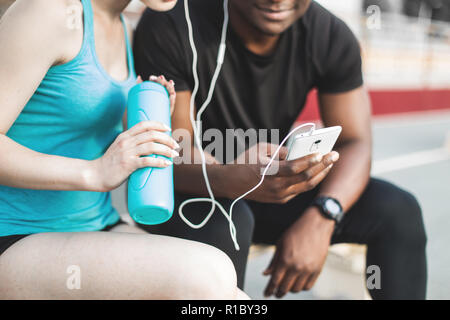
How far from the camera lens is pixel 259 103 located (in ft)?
3.84

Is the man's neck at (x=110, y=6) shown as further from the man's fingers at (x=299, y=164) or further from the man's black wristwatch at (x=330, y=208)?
the man's black wristwatch at (x=330, y=208)

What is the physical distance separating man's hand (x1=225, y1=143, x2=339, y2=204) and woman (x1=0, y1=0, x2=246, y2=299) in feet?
0.67

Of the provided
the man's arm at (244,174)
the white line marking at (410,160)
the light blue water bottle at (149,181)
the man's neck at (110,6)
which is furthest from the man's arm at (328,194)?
the white line marking at (410,160)

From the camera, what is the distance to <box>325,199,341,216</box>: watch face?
3.43ft

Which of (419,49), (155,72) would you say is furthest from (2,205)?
(419,49)

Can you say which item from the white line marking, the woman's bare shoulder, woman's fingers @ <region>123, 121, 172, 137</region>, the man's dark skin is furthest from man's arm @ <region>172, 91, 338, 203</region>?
the white line marking

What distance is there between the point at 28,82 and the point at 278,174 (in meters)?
0.47

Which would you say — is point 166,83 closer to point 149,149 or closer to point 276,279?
point 149,149

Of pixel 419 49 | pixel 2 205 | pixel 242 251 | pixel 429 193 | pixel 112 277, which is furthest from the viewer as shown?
pixel 419 49

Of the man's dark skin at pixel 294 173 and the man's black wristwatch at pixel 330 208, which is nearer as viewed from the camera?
the man's dark skin at pixel 294 173

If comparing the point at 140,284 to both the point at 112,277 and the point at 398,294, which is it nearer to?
the point at 112,277

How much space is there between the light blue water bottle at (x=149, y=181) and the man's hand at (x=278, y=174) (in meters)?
0.21

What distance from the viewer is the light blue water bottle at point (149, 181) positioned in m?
0.67
